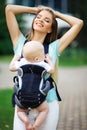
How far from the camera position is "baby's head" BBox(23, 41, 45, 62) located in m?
3.96

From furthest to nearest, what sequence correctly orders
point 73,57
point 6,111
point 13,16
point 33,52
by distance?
point 73,57 → point 6,111 → point 13,16 → point 33,52

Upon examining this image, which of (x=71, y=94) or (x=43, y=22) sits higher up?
(x=43, y=22)

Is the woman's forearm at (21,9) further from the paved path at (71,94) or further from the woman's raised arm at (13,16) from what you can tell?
the paved path at (71,94)

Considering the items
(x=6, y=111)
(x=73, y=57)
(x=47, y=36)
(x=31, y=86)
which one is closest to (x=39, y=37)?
(x=47, y=36)

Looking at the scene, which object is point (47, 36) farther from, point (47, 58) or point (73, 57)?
point (73, 57)

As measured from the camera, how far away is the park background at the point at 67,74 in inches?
305

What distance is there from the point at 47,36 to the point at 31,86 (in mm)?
465

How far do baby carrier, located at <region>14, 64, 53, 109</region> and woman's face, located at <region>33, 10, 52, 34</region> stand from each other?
0.33 meters

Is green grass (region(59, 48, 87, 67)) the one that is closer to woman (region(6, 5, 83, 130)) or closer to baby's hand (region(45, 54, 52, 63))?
woman (region(6, 5, 83, 130))

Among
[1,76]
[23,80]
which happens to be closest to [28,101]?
[23,80]

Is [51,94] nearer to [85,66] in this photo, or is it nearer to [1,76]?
[1,76]

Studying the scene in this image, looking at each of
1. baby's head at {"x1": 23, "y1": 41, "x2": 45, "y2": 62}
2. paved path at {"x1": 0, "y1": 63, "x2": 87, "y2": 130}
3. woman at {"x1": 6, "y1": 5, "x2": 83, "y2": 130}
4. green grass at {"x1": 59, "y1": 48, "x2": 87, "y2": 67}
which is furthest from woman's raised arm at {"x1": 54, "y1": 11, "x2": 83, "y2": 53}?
green grass at {"x1": 59, "y1": 48, "x2": 87, "y2": 67}

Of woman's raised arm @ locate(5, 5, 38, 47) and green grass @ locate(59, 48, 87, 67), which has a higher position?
woman's raised arm @ locate(5, 5, 38, 47)

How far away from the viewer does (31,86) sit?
13.0ft
